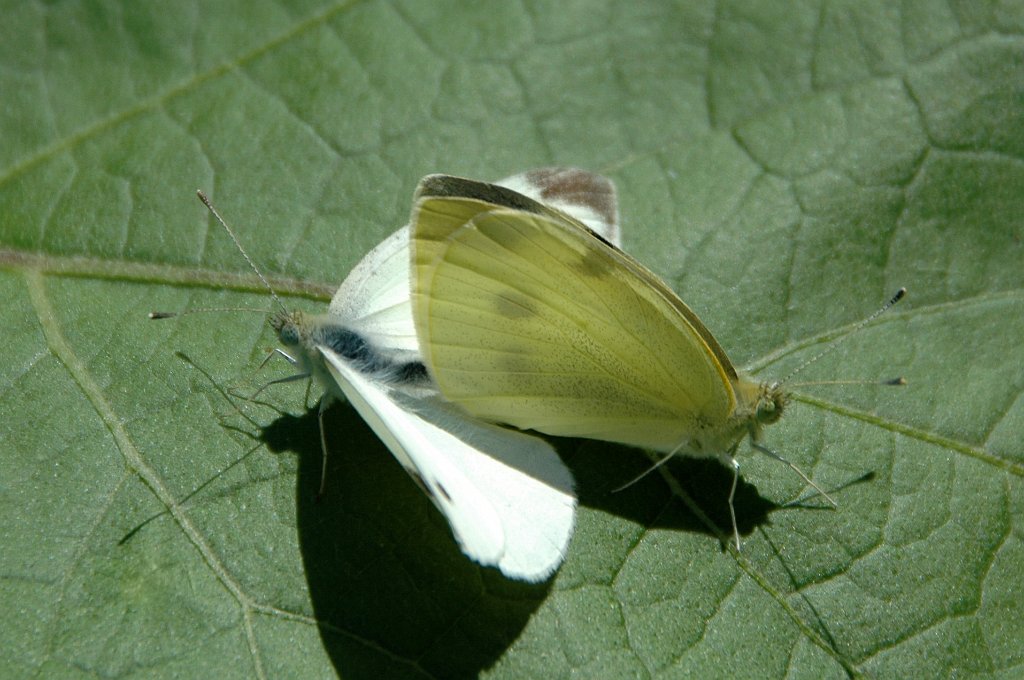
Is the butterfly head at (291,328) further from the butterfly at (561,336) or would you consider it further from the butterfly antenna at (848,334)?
the butterfly antenna at (848,334)

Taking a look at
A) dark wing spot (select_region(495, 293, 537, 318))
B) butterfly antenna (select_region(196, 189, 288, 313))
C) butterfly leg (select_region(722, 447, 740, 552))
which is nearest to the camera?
dark wing spot (select_region(495, 293, 537, 318))

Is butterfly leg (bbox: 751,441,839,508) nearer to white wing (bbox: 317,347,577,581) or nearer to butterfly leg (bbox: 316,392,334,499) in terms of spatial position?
white wing (bbox: 317,347,577,581)

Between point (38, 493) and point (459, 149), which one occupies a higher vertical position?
point (459, 149)

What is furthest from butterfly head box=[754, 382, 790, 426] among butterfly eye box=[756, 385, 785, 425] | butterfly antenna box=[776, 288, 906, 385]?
butterfly antenna box=[776, 288, 906, 385]

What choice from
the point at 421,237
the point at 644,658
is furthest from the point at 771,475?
the point at 421,237

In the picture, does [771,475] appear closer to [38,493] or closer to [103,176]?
[38,493]

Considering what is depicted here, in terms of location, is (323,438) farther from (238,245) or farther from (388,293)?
(238,245)
